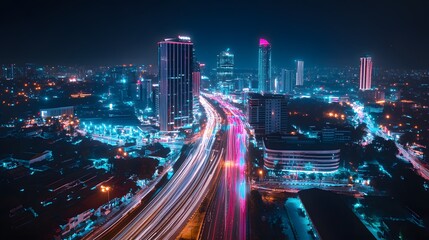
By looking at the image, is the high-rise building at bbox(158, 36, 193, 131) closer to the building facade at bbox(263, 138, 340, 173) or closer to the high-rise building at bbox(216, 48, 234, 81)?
the building facade at bbox(263, 138, 340, 173)

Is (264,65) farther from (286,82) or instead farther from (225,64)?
(225,64)

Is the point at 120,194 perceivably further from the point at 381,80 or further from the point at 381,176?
the point at 381,80

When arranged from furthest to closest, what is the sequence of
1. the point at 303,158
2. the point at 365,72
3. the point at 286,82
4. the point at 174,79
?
the point at 286,82 → the point at 365,72 → the point at 174,79 → the point at 303,158

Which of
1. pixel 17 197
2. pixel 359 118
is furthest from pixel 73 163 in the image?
pixel 359 118

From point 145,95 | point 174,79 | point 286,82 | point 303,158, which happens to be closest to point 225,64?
point 286,82

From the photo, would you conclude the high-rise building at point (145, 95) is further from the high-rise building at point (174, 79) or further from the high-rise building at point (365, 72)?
the high-rise building at point (365, 72)

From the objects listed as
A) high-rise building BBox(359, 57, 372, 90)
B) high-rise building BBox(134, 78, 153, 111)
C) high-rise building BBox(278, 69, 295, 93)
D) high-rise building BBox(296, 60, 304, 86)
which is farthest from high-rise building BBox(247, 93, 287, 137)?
high-rise building BBox(296, 60, 304, 86)

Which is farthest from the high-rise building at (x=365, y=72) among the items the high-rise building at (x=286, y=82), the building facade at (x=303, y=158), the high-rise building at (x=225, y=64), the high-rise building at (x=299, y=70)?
the building facade at (x=303, y=158)
